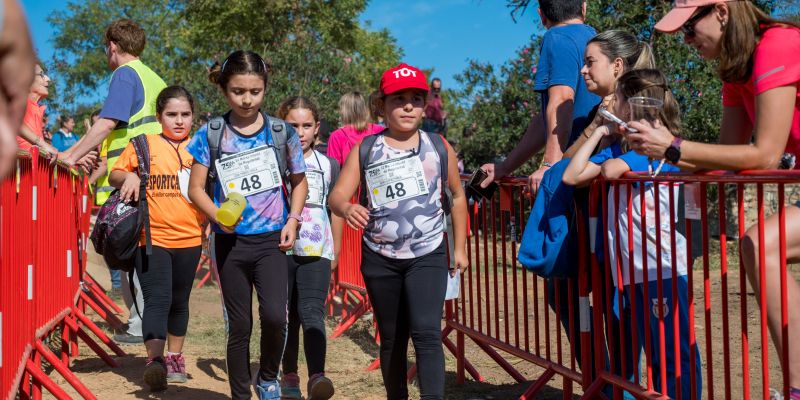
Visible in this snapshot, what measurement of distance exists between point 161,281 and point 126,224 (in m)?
0.42

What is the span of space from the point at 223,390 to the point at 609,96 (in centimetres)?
307

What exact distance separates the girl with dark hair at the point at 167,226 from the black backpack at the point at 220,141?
1090 millimetres

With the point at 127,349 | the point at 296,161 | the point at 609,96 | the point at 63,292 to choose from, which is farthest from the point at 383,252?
the point at 127,349

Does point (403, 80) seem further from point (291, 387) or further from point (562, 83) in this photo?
point (291, 387)

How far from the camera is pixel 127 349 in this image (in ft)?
25.4

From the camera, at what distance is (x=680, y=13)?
363 cm

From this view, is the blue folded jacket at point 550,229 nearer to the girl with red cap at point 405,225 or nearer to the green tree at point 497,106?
the girl with red cap at point 405,225

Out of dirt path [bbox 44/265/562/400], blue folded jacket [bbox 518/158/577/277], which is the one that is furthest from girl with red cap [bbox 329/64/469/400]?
dirt path [bbox 44/265/562/400]

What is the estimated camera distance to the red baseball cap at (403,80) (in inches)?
187

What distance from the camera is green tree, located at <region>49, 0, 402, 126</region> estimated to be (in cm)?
1975

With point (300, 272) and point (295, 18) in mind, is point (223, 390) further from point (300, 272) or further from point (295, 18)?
point (295, 18)

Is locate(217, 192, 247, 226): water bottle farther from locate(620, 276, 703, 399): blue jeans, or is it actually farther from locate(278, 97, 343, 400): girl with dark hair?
locate(620, 276, 703, 399): blue jeans

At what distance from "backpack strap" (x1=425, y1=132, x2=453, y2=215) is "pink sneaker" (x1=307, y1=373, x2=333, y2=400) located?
1373mm

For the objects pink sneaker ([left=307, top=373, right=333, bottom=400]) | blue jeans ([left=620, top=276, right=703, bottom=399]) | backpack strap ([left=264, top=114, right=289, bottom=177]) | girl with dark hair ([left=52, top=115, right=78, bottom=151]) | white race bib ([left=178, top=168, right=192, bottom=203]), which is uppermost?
girl with dark hair ([left=52, top=115, right=78, bottom=151])
